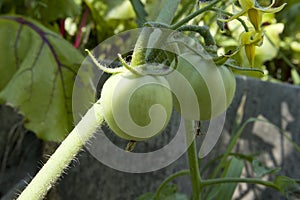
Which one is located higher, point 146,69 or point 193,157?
point 146,69

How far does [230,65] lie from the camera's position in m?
0.53

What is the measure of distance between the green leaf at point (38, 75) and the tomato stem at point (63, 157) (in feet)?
2.15

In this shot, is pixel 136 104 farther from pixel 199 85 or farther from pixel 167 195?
pixel 167 195

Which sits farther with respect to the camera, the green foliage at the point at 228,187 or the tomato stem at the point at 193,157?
the green foliage at the point at 228,187

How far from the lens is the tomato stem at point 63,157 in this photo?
1.74ft

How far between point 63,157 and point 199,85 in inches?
6.9

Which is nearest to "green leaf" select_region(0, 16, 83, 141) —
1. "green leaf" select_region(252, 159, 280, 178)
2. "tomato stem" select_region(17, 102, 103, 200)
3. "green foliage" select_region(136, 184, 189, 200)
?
"green foliage" select_region(136, 184, 189, 200)

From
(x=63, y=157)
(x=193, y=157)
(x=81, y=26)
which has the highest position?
(x=63, y=157)

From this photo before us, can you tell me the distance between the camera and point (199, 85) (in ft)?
1.64

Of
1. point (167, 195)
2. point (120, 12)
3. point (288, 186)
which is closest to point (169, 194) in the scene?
point (167, 195)

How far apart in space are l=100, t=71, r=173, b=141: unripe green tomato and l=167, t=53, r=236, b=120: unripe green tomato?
0.9 inches

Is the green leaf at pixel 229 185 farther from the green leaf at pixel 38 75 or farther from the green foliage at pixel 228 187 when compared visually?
the green leaf at pixel 38 75

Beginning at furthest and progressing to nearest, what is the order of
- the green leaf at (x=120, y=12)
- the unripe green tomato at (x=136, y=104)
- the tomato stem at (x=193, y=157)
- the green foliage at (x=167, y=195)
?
the green leaf at (x=120, y=12) < the green foliage at (x=167, y=195) < the tomato stem at (x=193, y=157) < the unripe green tomato at (x=136, y=104)

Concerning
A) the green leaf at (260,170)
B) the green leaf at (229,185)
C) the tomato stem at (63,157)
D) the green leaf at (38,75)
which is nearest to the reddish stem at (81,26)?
the green leaf at (38,75)
